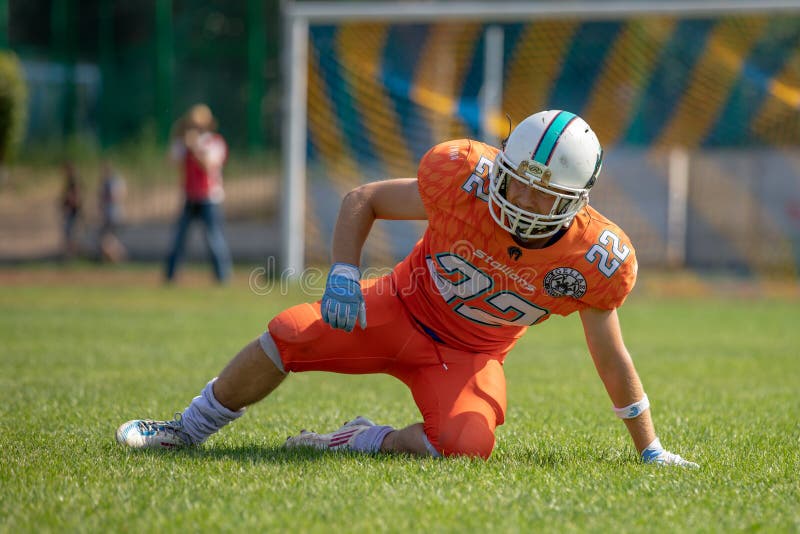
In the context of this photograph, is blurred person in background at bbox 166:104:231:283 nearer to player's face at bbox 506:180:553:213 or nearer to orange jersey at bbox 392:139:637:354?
orange jersey at bbox 392:139:637:354

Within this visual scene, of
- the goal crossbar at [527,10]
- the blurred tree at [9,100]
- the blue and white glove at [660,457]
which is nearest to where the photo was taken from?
→ the blue and white glove at [660,457]

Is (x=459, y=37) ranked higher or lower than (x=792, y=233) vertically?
higher

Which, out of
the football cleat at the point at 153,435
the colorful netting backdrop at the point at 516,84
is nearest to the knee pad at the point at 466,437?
the football cleat at the point at 153,435

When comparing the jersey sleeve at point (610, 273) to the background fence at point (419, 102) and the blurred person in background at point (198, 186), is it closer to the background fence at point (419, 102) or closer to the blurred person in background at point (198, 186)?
the background fence at point (419, 102)

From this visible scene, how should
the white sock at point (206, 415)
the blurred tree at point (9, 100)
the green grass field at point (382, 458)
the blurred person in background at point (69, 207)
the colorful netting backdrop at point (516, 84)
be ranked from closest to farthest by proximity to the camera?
the green grass field at point (382, 458) < the white sock at point (206, 415) < the colorful netting backdrop at point (516, 84) < the blurred tree at point (9, 100) < the blurred person in background at point (69, 207)

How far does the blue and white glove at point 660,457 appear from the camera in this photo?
3641 millimetres

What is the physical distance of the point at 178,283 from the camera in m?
12.3

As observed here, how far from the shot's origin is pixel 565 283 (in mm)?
3557

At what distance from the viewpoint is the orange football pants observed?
371 centimetres

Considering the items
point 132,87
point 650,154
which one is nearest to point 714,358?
point 650,154

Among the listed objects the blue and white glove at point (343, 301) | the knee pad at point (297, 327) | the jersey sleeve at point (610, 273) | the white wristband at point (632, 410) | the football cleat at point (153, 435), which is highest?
the jersey sleeve at point (610, 273)

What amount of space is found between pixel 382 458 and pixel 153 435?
898mm

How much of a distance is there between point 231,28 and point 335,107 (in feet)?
25.7

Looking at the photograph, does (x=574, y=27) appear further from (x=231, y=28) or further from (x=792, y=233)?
(x=231, y=28)
